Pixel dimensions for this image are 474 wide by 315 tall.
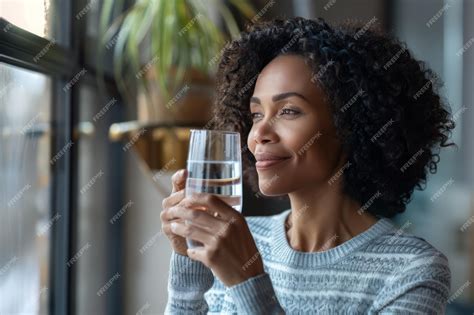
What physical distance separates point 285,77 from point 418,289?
1.68 feet

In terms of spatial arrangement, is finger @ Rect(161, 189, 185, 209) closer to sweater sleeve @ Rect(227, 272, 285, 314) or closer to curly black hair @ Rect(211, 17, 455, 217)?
sweater sleeve @ Rect(227, 272, 285, 314)

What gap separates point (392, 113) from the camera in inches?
59.2

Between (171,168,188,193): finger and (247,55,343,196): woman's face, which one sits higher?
(247,55,343,196): woman's face

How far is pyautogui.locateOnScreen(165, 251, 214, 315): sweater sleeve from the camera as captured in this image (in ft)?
4.60

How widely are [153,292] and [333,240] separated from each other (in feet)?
5.39

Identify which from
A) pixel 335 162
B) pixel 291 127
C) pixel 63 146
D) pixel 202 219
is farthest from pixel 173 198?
pixel 63 146

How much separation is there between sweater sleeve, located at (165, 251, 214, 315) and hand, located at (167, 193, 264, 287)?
0.21 m

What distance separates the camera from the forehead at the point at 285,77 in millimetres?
1444

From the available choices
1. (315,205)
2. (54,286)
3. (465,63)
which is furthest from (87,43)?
(465,63)

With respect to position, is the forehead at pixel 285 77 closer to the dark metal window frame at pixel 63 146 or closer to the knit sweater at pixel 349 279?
the knit sweater at pixel 349 279

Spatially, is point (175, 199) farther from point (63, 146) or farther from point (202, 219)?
point (63, 146)

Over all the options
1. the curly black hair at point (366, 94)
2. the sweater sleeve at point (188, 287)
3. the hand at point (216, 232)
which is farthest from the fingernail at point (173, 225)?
the curly black hair at point (366, 94)

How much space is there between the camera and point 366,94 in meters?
1.49

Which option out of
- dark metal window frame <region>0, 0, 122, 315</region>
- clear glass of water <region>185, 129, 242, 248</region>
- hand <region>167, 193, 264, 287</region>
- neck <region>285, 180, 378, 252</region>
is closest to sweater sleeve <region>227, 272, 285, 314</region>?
hand <region>167, 193, 264, 287</region>
